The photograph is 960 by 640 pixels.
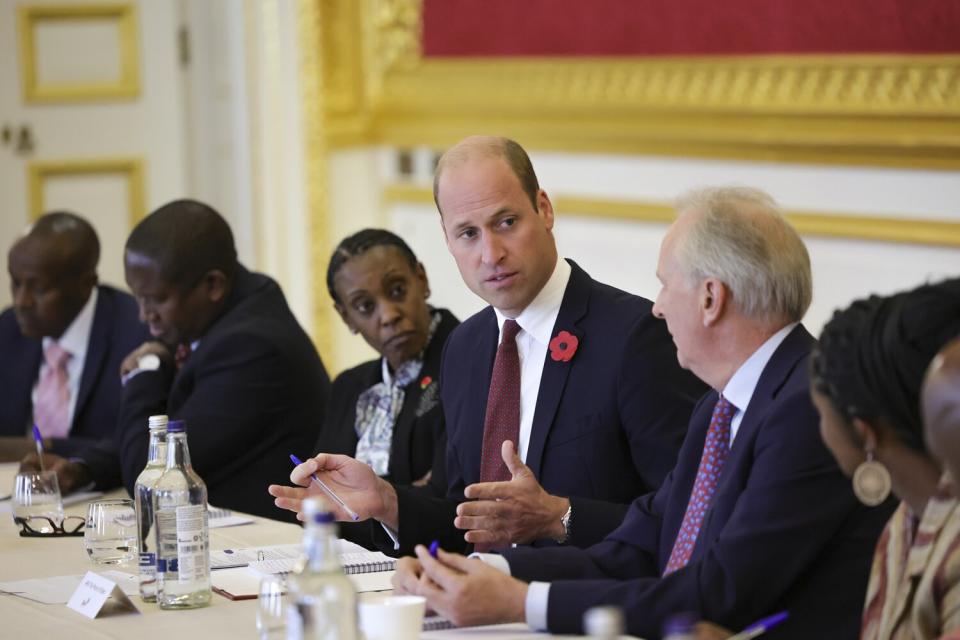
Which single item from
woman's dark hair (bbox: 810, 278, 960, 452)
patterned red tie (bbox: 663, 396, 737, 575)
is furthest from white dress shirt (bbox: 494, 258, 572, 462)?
woman's dark hair (bbox: 810, 278, 960, 452)

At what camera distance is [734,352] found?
7.92 ft

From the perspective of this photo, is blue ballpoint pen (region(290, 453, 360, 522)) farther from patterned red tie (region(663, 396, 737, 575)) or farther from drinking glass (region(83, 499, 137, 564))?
patterned red tie (region(663, 396, 737, 575))

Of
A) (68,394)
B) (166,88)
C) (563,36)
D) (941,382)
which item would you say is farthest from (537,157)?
(941,382)

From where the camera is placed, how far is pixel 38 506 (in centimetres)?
325

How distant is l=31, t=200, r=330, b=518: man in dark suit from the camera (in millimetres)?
3855

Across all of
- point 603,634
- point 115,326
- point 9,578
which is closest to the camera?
point 603,634

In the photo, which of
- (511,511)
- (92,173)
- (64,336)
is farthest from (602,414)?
(92,173)

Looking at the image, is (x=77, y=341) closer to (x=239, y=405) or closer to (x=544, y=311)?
(x=239, y=405)

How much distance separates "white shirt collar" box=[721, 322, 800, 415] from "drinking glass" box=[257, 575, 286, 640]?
2.64 feet

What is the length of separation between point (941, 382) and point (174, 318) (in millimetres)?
2705

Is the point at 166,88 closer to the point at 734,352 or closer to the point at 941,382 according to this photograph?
the point at 734,352

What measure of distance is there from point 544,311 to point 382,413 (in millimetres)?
873

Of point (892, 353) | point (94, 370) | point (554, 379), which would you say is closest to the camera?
point (892, 353)

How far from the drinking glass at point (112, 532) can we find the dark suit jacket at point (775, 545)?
1065 millimetres
